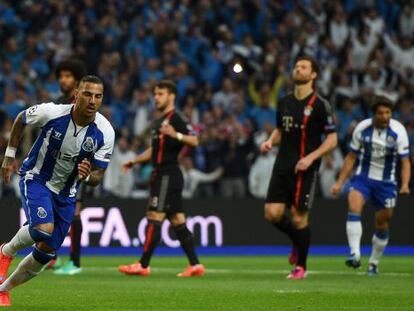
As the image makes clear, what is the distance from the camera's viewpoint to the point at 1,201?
19.6 meters

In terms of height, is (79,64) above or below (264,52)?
below

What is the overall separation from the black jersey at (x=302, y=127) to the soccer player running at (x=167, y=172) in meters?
1.27

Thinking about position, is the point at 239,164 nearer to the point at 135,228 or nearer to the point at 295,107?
the point at 135,228

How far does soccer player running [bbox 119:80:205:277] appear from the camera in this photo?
14.1 metres

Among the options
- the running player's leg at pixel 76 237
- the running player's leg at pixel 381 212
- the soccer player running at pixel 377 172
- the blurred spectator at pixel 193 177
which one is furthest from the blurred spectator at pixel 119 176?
the running player's leg at pixel 381 212

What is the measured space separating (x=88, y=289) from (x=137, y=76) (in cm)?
1255

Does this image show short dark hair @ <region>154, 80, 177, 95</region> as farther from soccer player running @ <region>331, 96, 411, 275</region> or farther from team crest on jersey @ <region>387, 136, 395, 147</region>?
team crest on jersey @ <region>387, 136, 395, 147</region>

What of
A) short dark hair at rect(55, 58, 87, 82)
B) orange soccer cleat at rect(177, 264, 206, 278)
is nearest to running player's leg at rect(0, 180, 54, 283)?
short dark hair at rect(55, 58, 87, 82)

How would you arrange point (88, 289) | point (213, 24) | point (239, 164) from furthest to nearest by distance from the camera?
point (213, 24), point (239, 164), point (88, 289)

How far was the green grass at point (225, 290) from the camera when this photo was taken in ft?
32.0

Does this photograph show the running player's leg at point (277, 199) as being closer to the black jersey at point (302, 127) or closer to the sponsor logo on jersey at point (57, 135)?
the black jersey at point (302, 127)

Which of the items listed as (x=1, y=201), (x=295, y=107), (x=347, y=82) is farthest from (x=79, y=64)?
(x=347, y=82)

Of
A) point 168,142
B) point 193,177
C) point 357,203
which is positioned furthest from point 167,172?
point 193,177

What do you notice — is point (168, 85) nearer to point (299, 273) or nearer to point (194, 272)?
point (194, 272)
